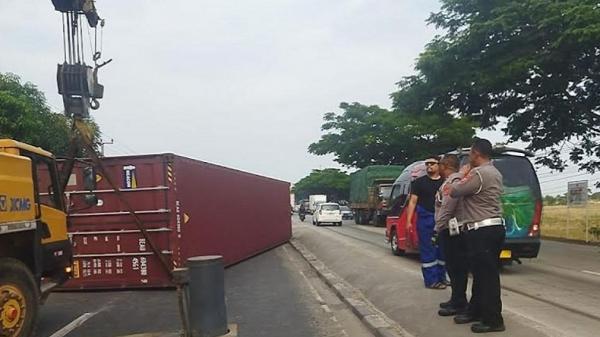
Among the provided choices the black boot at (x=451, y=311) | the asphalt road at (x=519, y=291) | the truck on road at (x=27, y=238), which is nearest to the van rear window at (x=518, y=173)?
the asphalt road at (x=519, y=291)

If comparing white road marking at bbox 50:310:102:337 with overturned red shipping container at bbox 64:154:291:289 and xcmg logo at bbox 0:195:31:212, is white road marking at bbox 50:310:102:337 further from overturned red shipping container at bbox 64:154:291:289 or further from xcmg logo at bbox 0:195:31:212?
overturned red shipping container at bbox 64:154:291:289

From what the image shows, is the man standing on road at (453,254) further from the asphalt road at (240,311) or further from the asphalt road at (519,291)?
the asphalt road at (240,311)

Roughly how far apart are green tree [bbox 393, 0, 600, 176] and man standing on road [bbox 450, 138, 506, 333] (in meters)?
11.9

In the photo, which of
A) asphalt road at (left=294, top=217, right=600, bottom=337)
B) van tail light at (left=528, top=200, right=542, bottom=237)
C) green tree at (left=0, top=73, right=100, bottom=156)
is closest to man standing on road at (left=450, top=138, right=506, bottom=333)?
asphalt road at (left=294, top=217, right=600, bottom=337)

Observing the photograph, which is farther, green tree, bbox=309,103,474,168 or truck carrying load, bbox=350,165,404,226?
green tree, bbox=309,103,474,168

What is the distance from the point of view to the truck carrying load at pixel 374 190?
111ft

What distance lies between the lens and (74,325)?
28.2 feet

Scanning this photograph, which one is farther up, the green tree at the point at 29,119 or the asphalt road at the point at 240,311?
the green tree at the point at 29,119

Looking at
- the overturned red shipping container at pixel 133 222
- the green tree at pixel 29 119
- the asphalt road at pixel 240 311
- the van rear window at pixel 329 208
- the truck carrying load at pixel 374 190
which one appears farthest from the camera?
the van rear window at pixel 329 208

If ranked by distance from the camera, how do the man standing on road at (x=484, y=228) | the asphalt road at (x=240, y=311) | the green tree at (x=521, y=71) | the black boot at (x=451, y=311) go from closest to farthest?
the man standing on road at (x=484, y=228) → the black boot at (x=451, y=311) → the asphalt road at (x=240, y=311) → the green tree at (x=521, y=71)

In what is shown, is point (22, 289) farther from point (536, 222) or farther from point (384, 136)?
point (384, 136)

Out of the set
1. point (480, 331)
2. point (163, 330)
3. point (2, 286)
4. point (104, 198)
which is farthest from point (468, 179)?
point (104, 198)

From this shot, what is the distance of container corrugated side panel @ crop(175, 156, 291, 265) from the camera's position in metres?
12.3

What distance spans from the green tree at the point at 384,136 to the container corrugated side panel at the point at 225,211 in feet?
55.8
